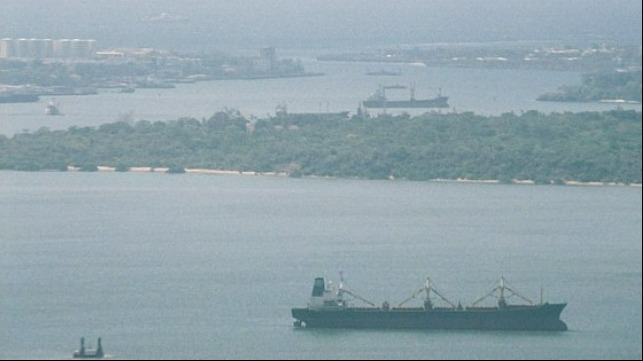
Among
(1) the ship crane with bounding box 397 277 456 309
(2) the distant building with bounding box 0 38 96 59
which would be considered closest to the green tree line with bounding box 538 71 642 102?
(1) the ship crane with bounding box 397 277 456 309

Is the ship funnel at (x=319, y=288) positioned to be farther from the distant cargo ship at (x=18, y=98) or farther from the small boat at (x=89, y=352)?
the distant cargo ship at (x=18, y=98)

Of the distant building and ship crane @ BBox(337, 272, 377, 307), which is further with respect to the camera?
the distant building

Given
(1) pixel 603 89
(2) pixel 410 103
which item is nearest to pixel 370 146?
(1) pixel 603 89

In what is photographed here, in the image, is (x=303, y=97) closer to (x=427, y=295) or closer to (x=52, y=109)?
(x=52, y=109)

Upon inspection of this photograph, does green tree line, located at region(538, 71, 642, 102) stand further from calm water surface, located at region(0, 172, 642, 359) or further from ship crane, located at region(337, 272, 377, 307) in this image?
ship crane, located at region(337, 272, 377, 307)

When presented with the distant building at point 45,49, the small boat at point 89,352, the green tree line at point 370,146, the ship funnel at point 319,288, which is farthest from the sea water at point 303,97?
the small boat at point 89,352
